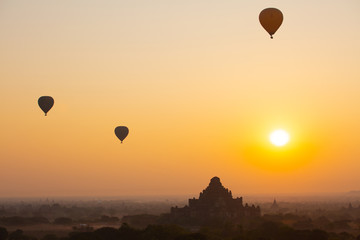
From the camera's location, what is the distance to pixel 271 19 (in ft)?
206

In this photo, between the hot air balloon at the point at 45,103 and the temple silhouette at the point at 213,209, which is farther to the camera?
the temple silhouette at the point at 213,209

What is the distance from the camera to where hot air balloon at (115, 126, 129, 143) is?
88438 millimetres

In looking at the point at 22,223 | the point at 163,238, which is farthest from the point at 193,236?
the point at 22,223

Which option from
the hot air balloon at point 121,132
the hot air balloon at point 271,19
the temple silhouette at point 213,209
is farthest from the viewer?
the temple silhouette at point 213,209

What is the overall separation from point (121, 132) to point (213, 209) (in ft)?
94.8

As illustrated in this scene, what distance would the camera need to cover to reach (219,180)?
113438 millimetres

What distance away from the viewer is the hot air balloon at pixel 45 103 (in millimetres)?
79344

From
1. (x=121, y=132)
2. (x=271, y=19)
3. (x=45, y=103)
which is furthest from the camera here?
(x=121, y=132)

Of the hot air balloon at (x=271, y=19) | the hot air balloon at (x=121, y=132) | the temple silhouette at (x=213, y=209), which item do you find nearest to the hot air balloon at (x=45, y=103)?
the hot air balloon at (x=121, y=132)

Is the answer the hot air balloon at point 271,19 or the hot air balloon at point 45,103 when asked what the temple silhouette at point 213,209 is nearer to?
the hot air balloon at point 45,103

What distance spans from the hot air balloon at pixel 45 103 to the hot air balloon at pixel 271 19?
32712mm

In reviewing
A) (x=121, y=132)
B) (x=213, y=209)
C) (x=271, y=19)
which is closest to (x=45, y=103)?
(x=121, y=132)

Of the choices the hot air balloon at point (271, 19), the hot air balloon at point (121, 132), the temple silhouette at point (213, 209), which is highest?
the hot air balloon at point (271, 19)

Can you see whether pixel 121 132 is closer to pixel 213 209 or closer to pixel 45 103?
pixel 45 103
